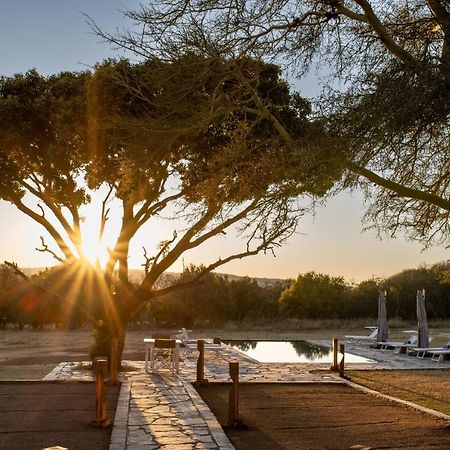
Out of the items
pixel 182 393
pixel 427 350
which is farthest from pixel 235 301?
pixel 182 393

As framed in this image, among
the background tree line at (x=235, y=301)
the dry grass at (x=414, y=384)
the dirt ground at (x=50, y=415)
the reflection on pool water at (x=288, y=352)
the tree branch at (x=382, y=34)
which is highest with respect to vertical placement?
the tree branch at (x=382, y=34)

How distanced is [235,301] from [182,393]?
2488 cm

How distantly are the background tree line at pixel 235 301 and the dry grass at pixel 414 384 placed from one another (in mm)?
17248

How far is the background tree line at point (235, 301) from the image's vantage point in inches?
1235

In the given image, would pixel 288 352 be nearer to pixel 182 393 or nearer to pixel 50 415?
pixel 182 393

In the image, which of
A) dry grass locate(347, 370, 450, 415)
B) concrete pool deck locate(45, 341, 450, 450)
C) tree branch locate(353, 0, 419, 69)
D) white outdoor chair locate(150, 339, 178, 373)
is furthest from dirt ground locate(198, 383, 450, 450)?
tree branch locate(353, 0, 419, 69)

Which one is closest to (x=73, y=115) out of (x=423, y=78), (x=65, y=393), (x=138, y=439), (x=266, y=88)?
(x=266, y=88)

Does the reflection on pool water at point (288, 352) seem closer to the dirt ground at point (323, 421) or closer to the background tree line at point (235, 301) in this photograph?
the dirt ground at point (323, 421)

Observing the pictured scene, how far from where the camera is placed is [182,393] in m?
11.3

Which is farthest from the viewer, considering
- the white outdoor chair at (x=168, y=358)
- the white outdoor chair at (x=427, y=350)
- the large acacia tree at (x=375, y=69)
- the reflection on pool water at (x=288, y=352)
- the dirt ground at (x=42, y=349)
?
the reflection on pool water at (x=288, y=352)

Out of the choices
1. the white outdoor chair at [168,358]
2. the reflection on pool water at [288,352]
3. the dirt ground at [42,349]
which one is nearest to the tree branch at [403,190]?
the white outdoor chair at [168,358]

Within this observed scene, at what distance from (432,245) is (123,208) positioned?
8.52 metres

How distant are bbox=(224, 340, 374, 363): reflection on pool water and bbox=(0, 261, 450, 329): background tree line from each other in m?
9.46

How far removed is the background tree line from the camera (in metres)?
31.4
